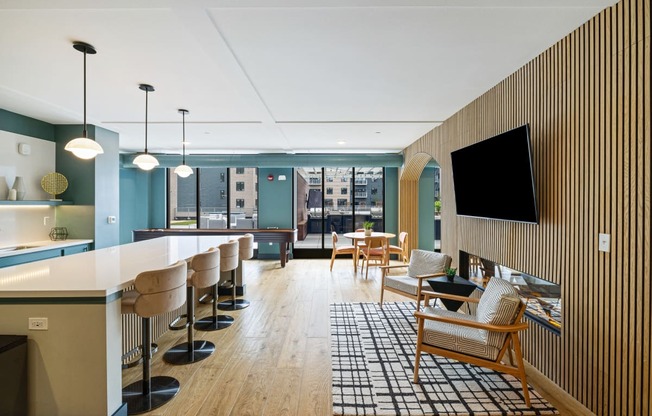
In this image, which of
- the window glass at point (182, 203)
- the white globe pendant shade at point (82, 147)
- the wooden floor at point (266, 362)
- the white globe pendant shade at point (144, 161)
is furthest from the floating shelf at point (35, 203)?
the window glass at point (182, 203)

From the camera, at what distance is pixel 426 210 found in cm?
813

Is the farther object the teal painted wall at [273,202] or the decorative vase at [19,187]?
the teal painted wall at [273,202]

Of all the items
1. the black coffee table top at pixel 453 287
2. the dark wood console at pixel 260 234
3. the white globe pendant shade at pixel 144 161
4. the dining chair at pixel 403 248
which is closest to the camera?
the black coffee table top at pixel 453 287

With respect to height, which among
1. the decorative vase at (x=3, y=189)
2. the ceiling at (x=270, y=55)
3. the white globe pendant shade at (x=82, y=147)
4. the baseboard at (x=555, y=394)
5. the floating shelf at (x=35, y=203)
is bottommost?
the baseboard at (x=555, y=394)

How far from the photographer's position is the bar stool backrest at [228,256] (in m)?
3.65

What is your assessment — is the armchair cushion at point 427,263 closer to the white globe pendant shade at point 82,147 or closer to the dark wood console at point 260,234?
the dark wood console at point 260,234

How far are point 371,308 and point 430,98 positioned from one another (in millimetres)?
2758

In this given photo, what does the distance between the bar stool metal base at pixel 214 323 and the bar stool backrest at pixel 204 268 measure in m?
0.88

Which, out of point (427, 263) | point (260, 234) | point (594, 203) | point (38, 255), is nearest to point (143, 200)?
point (260, 234)

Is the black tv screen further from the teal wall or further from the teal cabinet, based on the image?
the teal wall

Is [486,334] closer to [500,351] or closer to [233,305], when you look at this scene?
[500,351]

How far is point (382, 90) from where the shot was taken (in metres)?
3.54

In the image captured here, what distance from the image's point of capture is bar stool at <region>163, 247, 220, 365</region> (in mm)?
2971

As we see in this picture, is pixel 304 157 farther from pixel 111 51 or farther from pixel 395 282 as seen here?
pixel 111 51
